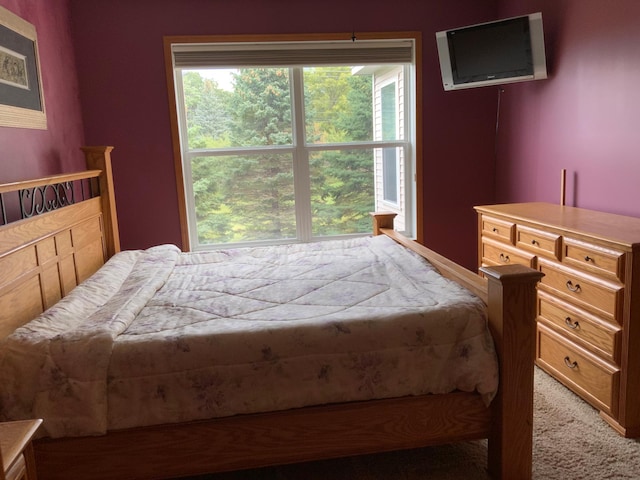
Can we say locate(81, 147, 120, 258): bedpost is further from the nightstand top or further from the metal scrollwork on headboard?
the nightstand top

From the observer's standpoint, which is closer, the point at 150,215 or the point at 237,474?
the point at 237,474

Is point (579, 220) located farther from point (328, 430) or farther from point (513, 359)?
point (328, 430)

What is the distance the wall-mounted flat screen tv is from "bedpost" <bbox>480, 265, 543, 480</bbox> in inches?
84.1

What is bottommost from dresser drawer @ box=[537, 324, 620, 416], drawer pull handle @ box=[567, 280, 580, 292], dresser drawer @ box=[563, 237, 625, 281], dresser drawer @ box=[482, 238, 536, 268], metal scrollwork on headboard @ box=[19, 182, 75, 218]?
dresser drawer @ box=[537, 324, 620, 416]

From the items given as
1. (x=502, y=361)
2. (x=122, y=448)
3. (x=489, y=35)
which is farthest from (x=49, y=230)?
(x=489, y=35)

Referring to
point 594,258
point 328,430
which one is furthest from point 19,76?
point 594,258

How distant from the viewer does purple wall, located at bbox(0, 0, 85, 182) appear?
2697 millimetres

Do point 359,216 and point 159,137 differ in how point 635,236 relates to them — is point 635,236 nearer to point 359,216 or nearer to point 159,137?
point 359,216

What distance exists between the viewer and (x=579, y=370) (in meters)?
2.47

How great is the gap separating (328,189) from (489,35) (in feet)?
5.40

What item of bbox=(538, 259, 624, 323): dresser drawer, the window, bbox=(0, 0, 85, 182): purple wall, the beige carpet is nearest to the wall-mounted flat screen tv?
the window

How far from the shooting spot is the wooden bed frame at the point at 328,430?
5.52 ft

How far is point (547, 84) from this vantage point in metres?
3.46

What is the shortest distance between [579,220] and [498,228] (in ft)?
1.79
